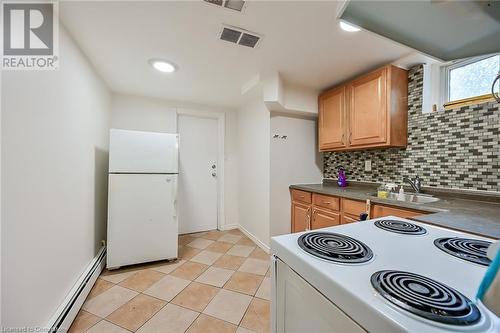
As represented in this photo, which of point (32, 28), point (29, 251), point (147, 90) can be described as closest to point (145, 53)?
point (32, 28)

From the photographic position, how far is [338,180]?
8.27 ft

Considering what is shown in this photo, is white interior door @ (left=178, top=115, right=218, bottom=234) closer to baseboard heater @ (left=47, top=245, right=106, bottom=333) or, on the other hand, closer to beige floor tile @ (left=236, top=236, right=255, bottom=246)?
beige floor tile @ (left=236, top=236, right=255, bottom=246)

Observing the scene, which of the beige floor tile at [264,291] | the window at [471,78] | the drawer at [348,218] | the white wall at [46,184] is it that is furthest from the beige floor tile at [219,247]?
the window at [471,78]

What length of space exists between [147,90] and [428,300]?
10.1ft

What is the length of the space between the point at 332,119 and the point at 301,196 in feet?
3.25

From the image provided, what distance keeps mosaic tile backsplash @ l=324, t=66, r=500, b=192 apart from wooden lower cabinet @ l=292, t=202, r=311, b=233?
83 centimetres

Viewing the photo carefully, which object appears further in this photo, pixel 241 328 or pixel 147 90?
pixel 147 90

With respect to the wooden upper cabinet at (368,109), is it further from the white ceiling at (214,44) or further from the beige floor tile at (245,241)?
the beige floor tile at (245,241)

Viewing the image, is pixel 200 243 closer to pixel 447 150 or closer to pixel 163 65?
pixel 163 65

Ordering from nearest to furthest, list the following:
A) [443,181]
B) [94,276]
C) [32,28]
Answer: [32,28] < [443,181] < [94,276]

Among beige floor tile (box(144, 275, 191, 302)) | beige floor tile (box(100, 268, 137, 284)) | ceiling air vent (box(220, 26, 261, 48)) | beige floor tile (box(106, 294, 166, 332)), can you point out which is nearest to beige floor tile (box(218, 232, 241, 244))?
beige floor tile (box(144, 275, 191, 302))

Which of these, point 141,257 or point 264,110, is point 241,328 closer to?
point 141,257

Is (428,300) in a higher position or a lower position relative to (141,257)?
higher

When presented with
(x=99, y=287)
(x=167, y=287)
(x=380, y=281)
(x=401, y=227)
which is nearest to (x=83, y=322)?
(x=99, y=287)
